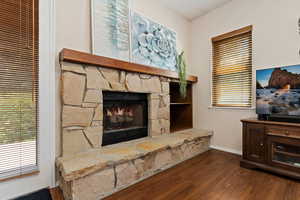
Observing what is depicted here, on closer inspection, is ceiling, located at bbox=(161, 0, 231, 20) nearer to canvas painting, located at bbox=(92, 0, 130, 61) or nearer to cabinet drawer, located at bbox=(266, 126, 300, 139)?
canvas painting, located at bbox=(92, 0, 130, 61)

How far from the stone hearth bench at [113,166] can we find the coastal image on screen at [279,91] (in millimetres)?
1412

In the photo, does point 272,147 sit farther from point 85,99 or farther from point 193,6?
point 193,6

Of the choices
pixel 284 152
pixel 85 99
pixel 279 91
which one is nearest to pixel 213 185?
pixel 284 152

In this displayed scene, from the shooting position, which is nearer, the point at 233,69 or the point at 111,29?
the point at 111,29

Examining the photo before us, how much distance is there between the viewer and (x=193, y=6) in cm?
307

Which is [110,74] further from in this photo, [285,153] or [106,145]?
[285,153]

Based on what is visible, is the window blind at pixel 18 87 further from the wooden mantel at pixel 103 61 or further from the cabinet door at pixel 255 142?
the cabinet door at pixel 255 142

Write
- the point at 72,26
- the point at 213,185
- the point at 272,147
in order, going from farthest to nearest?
the point at 272,147 → the point at 72,26 → the point at 213,185

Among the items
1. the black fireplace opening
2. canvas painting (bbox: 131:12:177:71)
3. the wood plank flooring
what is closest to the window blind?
the wood plank flooring

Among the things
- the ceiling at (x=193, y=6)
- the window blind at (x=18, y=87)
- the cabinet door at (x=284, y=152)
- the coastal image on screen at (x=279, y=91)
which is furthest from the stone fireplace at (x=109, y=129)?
the ceiling at (x=193, y=6)

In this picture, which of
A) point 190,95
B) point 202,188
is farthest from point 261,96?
point 202,188

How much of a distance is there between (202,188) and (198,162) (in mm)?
773

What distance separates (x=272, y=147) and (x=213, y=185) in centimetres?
106

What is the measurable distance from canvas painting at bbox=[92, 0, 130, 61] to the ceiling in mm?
1149
